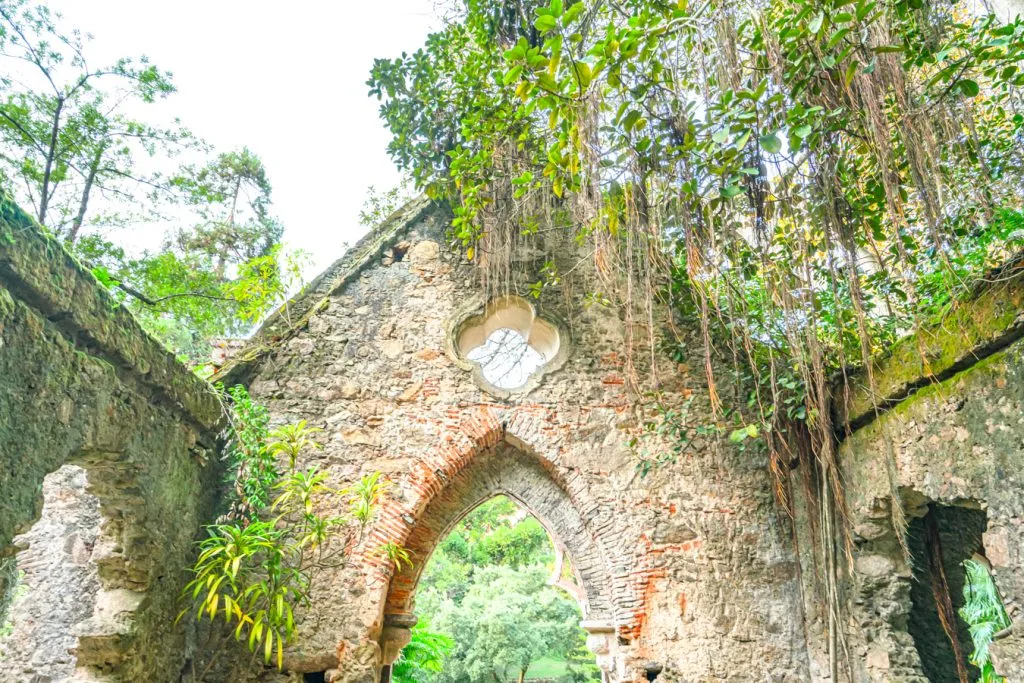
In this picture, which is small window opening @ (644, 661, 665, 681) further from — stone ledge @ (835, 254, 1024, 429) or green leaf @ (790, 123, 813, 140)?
green leaf @ (790, 123, 813, 140)

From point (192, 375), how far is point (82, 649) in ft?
5.14

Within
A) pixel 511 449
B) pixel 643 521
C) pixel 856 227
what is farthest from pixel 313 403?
pixel 856 227

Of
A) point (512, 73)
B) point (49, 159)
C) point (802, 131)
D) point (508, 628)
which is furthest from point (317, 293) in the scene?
point (508, 628)

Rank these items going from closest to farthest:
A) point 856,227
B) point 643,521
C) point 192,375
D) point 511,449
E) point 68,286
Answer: point 68,286 < point 856,227 < point 192,375 < point 643,521 < point 511,449

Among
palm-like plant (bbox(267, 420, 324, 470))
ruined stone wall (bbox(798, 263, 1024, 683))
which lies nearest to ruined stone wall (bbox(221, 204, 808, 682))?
palm-like plant (bbox(267, 420, 324, 470))

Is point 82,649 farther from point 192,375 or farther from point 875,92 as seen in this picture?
point 875,92

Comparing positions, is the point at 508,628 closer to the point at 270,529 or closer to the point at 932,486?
the point at 270,529

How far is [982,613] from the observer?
3.81 meters

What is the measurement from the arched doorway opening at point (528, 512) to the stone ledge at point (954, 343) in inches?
82.7

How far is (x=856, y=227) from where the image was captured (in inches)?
126

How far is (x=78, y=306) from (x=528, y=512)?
3.27 meters

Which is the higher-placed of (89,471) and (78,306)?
(78,306)

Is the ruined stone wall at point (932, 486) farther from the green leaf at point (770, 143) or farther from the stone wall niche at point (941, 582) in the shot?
the green leaf at point (770, 143)

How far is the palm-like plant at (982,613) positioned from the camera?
3676 mm
